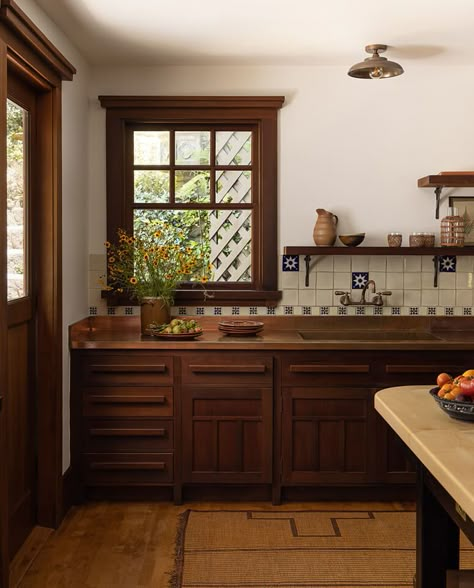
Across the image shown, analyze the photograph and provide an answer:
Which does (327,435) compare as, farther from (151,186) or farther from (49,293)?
(151,186)

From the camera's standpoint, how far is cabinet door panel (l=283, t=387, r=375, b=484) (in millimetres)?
4176

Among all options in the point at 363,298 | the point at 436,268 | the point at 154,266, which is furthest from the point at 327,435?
the point at 154,266

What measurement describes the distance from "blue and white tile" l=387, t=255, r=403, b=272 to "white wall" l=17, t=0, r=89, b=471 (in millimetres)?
1919

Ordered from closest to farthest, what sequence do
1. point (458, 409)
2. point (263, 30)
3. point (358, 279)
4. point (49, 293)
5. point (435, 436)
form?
point (435, 436) → point (458, 409) → point (49, 293) → point (263, 30) → point (358, 279)

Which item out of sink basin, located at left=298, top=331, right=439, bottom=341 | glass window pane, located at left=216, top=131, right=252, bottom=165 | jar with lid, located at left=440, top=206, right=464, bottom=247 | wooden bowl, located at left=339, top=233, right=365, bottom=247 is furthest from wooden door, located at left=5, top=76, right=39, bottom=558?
jar with lid, located at left=440, top=206, right=464, bottom=247

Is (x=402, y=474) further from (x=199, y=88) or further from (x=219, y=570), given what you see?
(x=199, y=88)

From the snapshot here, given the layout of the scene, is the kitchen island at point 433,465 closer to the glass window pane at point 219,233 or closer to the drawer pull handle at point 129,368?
the drawer pull handle at point 129,368

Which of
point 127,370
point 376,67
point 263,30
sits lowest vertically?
point 127,370

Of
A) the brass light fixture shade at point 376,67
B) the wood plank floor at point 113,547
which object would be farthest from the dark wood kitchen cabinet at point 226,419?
the brass light fixture shade at point 376,67

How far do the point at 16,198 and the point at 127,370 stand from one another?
3.87ft

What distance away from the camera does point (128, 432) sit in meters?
4.18

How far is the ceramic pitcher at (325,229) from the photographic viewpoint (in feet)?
15.0

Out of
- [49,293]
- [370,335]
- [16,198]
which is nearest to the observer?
[16,198]

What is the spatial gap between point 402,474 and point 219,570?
133 cm
